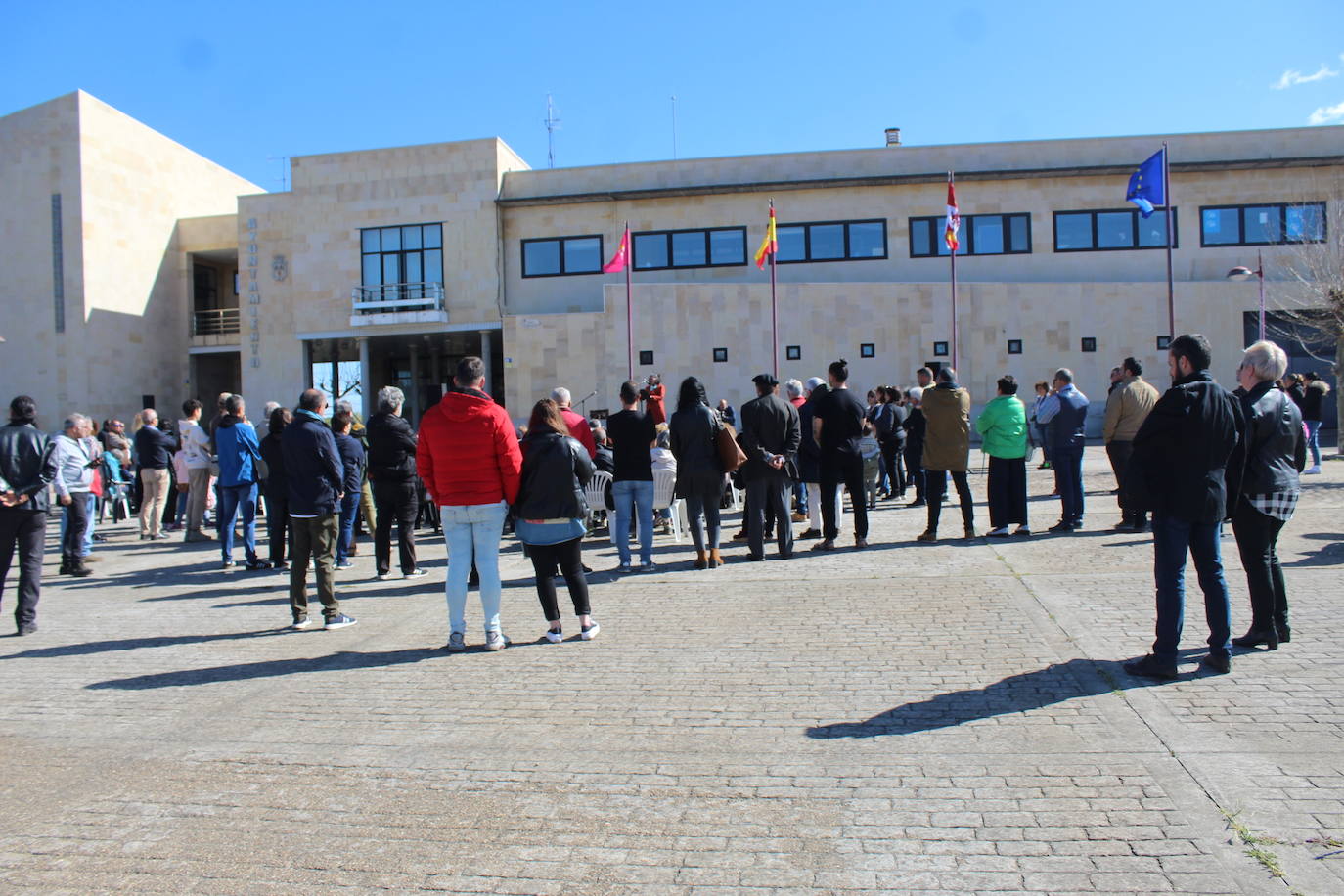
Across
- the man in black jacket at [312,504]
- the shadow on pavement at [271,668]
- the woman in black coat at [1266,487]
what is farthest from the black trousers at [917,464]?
the shadow on pavement at [271,668]

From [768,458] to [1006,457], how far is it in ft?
9.43

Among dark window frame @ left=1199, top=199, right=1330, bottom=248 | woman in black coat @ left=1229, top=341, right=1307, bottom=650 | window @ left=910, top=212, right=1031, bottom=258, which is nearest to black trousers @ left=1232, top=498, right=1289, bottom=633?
woman in black coat @ left=1229, top=341, right=1307, bottom=650

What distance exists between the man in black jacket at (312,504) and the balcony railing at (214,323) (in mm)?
33540

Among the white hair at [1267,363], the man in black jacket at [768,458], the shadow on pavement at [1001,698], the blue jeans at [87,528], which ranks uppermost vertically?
the white hair at [1267,363]

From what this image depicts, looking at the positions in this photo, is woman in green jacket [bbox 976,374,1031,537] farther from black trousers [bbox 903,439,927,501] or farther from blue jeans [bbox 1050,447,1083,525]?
black trousers [bbox 903,439,927,501]

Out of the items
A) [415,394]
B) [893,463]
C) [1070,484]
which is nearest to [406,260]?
[415,394]

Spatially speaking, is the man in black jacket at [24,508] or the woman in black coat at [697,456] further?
the woman in black coat at [697,456]

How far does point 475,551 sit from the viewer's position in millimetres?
6508

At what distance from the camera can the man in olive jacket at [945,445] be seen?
10.2m

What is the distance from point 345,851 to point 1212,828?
3166 millimetres

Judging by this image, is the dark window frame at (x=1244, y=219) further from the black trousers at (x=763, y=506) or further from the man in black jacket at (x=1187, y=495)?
the man in black jacket at (x=1187, y=495)

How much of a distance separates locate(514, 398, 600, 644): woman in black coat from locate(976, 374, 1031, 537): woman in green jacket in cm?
544

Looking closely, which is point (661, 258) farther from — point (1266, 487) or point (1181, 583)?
point (1181, 583)

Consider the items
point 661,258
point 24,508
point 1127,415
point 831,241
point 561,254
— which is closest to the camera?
point 24,508
